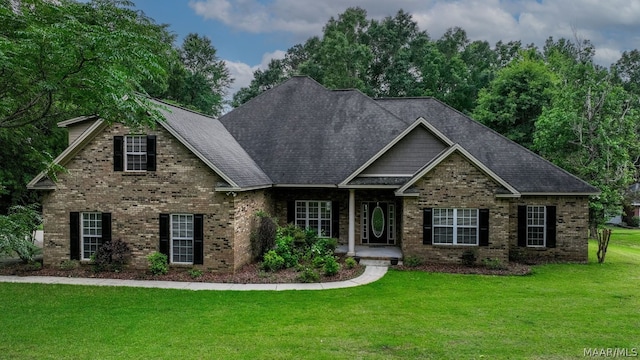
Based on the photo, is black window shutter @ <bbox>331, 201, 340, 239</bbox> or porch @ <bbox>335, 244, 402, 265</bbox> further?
black window shutter @ <bbox>331, 201, 340, 239</bbox>

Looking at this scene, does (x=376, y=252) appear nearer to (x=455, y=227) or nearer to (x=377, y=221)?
(x=377, y=221)

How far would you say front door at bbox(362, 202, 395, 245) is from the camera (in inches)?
770

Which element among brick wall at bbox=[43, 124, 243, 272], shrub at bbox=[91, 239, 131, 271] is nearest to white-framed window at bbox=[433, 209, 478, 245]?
brick wall at bbox=[43, 124, 243, 272]

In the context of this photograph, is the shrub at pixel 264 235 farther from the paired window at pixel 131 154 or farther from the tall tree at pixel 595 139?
the tall tree at pixel 595 139

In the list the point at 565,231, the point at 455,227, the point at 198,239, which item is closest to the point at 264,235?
the point at 198,239

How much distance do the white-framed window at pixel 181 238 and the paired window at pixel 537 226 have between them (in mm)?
13212

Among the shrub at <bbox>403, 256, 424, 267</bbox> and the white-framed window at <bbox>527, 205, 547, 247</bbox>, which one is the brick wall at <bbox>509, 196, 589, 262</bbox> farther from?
the shrub at <bbox>403, 256, 424, 267</bbox>

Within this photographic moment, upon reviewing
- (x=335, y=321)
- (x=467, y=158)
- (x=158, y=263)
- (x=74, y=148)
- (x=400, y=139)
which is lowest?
(x=335, y=321)

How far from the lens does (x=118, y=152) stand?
15.0 meters

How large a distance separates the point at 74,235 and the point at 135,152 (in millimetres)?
3789

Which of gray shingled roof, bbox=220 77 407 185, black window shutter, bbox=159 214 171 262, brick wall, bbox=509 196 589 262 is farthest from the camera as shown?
gray shingled roof, bbox=220 77 407 185

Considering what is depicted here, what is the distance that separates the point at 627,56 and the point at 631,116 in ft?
189

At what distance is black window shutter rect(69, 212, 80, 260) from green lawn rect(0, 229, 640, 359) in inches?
84.1

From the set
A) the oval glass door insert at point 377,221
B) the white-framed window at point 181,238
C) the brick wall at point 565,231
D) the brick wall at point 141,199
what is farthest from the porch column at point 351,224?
the brick wall at point 565,231
